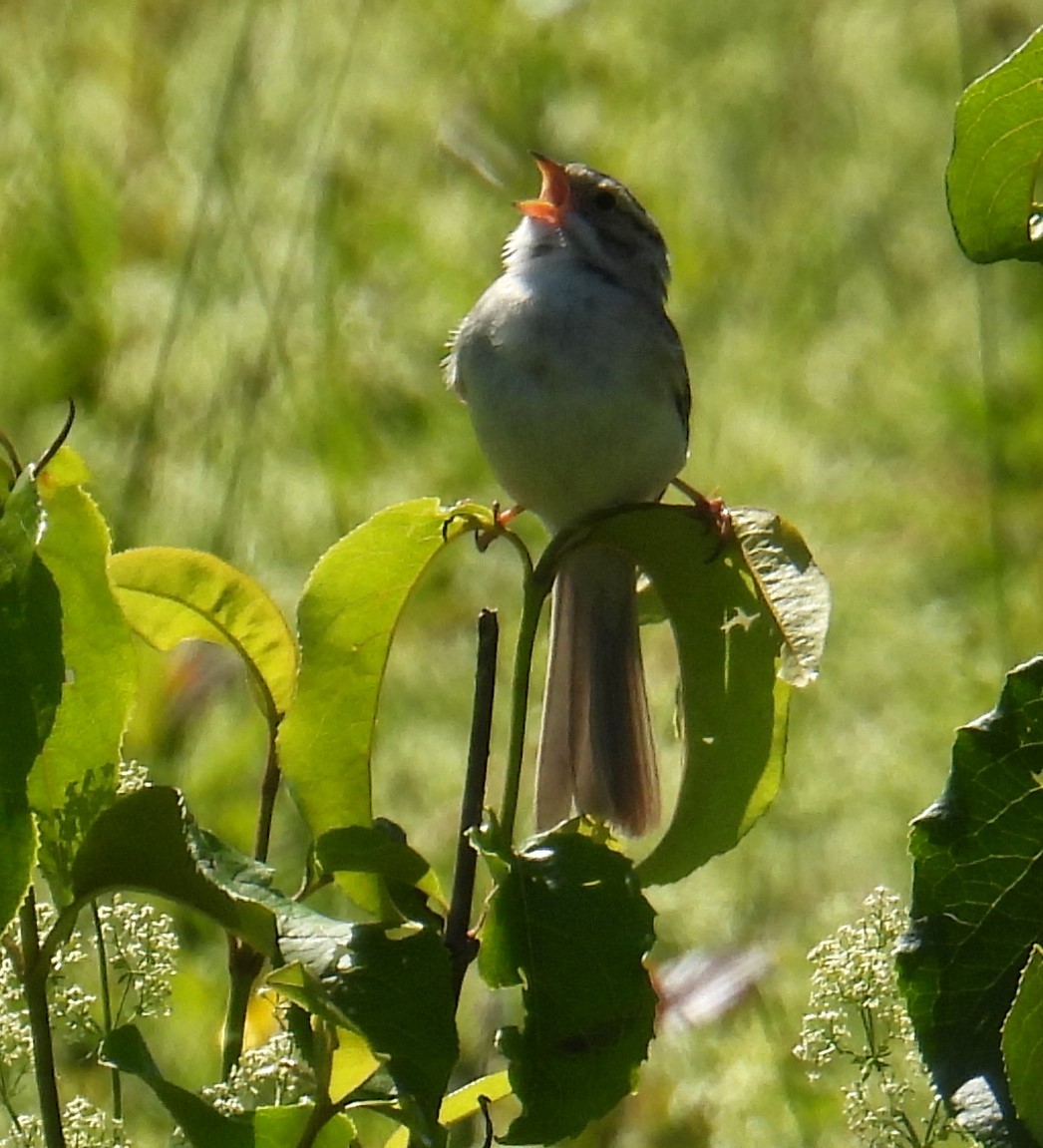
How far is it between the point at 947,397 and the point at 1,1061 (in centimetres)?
332

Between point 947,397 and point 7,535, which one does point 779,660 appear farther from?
point 947,397

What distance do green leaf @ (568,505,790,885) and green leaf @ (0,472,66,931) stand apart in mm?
404

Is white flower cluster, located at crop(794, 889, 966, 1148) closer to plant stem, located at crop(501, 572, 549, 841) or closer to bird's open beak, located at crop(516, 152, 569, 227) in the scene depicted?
plant stem, located at crop(501, 572, 549, 841)

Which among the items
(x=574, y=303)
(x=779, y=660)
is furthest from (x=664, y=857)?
(x=574, y=303)

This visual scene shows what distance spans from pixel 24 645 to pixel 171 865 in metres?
0.15

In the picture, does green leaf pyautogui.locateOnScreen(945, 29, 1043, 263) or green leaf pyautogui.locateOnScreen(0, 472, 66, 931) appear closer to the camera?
green leaf pyautogui.locateOnScreen(0, 472, 66, 931)

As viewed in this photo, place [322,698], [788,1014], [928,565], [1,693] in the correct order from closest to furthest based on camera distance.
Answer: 1. [1,693]
2. [322,698]
3. [788,1014]
4. [928,565]

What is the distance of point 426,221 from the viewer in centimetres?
446

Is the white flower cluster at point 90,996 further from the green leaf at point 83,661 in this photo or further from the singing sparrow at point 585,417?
the singing sparrow at point 585,417

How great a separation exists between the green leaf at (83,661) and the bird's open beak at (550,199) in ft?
5.85

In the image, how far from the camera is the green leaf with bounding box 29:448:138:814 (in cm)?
112

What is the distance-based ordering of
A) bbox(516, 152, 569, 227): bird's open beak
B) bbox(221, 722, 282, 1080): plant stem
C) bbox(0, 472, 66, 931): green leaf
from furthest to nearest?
1. bbox(516, 152, 569, 227): bird's open beak
2. bbox(221, 722, 282, 1080): plant stem
3. bbox(0, 472, 66, 931): green leaf

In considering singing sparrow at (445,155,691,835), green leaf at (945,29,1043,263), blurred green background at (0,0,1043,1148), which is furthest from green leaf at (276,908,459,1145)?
blurred green background at (0,0,1043,1148)

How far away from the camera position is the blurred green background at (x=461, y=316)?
136 inches
